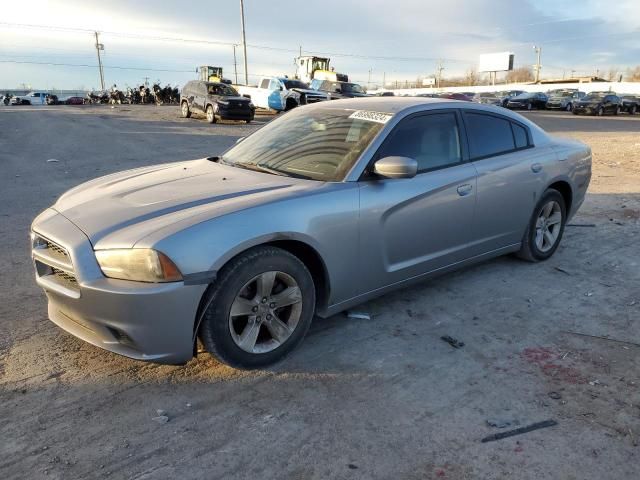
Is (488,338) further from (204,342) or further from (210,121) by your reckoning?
(210,121)

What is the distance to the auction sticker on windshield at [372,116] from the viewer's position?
12.4 feet

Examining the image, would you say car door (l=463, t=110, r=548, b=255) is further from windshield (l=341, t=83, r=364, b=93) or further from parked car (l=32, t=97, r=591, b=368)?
windshield (l=341, t=83, r=364, b=93)

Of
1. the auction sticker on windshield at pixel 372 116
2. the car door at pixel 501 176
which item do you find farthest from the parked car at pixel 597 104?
the auction sticker on windshield at pixel 372 116

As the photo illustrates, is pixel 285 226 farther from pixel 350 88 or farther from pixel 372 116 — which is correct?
pixel 350 88

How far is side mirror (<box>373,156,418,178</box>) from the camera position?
11.0ft

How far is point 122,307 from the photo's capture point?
8.64 ft

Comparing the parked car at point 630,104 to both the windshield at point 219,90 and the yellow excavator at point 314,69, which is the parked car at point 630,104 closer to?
the yellow excavator at point 314,69

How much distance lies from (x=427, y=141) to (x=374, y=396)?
79.8 inches

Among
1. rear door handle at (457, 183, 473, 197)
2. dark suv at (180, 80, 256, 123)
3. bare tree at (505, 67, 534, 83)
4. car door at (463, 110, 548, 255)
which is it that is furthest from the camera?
bare tree at (505, 67, 534, 83)

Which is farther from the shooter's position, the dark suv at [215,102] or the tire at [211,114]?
the tire at [211,114]

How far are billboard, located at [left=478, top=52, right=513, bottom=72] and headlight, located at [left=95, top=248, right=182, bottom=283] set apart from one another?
92881mm

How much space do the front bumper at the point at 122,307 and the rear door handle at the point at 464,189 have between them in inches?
87.1

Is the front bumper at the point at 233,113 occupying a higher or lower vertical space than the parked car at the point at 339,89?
lower

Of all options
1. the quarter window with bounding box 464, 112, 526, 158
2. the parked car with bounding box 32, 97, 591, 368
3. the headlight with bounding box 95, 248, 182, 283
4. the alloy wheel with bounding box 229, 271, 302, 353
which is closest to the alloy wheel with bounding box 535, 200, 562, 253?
the parked car with bounding box 32, 97, 591, 368
